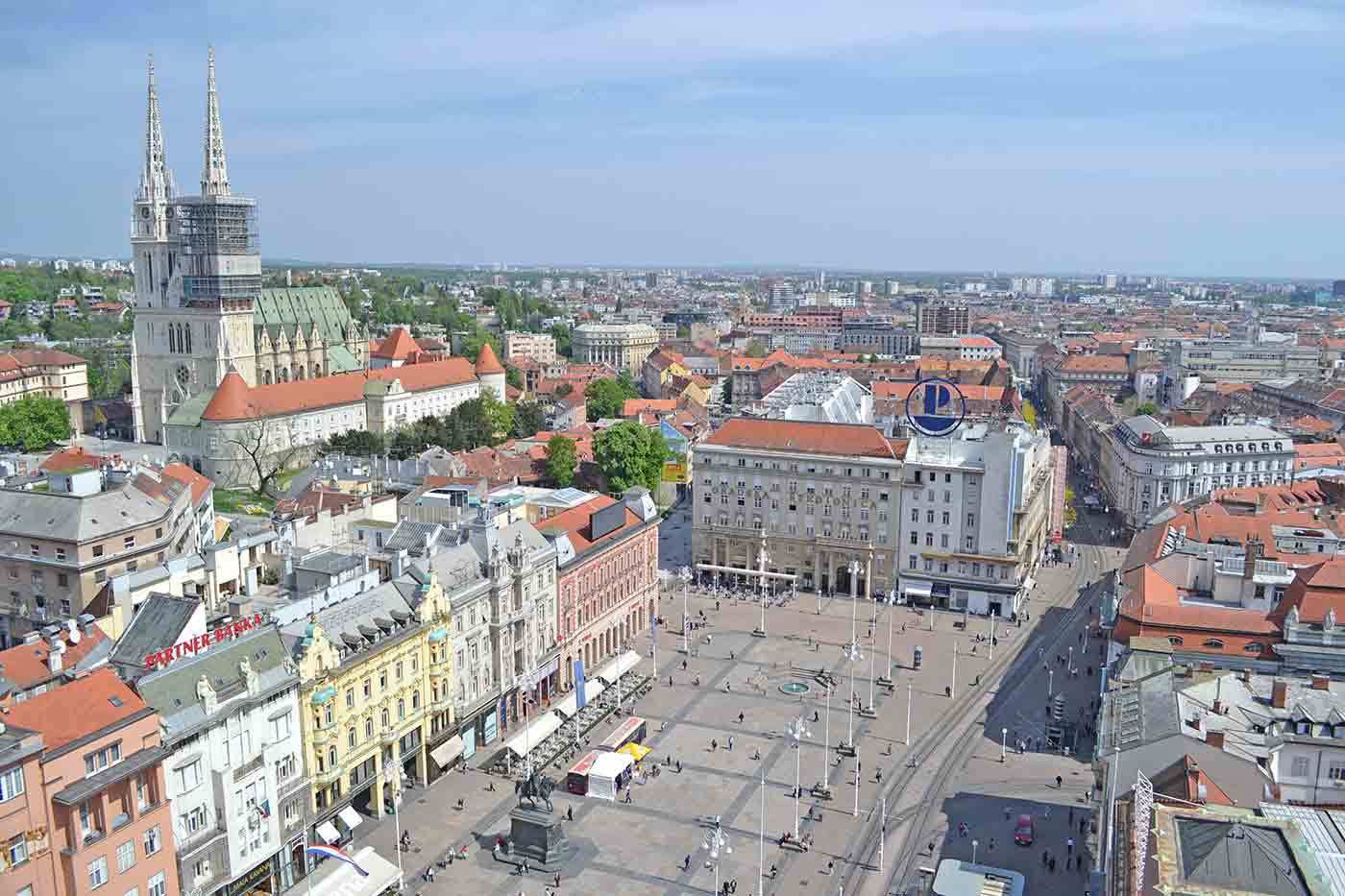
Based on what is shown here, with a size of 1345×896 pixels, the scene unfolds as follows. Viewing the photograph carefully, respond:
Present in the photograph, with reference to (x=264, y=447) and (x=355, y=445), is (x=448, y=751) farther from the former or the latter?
(x=264, y=447)

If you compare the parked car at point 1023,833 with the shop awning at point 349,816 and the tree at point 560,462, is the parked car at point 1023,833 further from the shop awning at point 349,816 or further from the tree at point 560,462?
the tree at point 560,462

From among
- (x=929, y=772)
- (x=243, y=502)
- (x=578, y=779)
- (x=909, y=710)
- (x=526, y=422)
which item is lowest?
(x=929, y=772)

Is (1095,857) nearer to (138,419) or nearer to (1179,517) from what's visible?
(1179,517)

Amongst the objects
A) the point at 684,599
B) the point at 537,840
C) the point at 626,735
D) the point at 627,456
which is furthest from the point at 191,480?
the point at 627,456

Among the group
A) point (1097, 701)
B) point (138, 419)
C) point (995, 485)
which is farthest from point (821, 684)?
point (138, 419)

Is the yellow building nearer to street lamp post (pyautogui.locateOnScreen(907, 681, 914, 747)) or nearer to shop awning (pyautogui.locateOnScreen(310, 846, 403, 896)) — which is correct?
shop awning (pyautogui.locateOnScreen(310, 846, 403, 896))

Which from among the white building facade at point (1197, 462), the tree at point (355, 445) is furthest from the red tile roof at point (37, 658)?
the white building facade at point (1197, 462)
